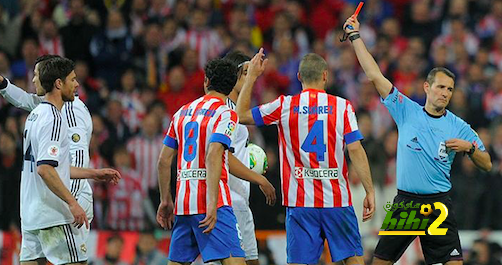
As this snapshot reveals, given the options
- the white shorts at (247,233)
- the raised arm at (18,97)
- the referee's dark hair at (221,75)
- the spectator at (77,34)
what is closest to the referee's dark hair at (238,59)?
the referee's dark hair at (221,75)

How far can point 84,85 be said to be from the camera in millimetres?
15531

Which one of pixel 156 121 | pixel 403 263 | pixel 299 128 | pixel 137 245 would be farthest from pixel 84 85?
pixel 299 128

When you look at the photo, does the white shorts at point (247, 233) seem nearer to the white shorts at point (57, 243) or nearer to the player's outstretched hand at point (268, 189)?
the player's outstretched hand at point (268, 189)

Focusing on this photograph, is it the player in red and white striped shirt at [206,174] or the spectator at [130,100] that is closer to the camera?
the player in red and white striped shirt at [206,174]

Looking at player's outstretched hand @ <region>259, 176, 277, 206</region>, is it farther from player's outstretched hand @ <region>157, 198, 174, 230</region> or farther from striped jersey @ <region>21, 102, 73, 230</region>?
striped jersey @ <region>21, 102, 73, 230</region>

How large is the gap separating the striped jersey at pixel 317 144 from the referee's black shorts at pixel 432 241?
648 mm

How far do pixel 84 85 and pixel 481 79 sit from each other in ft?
21.5

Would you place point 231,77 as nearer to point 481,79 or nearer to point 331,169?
point 331,169

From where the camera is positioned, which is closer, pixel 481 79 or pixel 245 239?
pixel 245 239

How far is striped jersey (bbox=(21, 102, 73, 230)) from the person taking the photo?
833cm

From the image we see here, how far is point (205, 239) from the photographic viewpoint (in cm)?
832

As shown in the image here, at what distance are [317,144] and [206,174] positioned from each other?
4.27 feet

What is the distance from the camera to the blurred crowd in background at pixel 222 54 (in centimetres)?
1336

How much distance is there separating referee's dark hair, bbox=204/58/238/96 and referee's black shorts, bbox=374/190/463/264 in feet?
7.14
